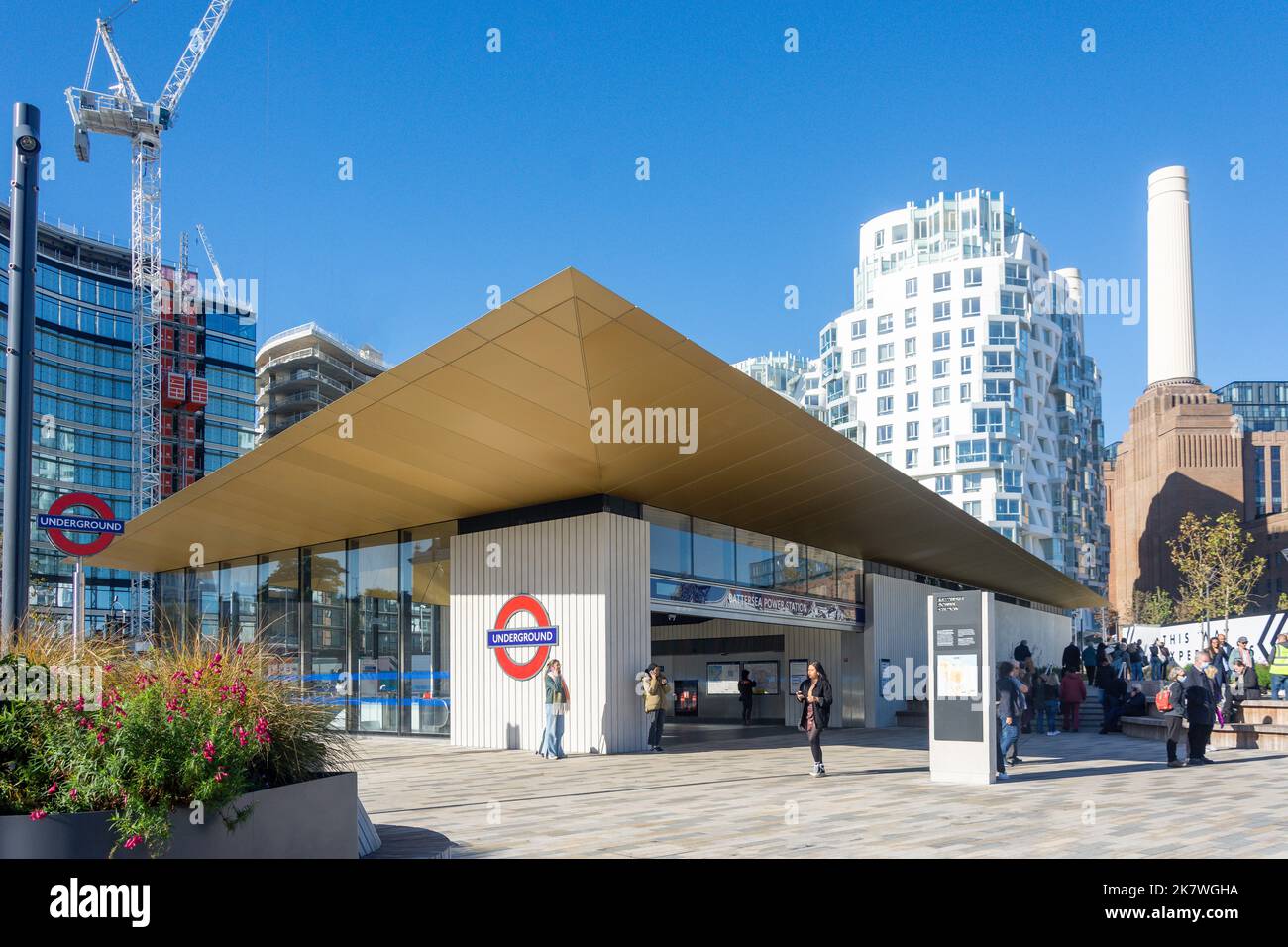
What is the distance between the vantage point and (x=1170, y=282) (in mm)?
106312

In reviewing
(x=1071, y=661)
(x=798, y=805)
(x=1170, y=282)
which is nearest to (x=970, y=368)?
(x=1170, y=282)

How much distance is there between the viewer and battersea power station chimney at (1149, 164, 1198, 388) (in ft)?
346

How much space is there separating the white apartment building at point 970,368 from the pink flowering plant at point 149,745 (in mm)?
79390

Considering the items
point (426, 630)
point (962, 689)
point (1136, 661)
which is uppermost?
point (426, 630)

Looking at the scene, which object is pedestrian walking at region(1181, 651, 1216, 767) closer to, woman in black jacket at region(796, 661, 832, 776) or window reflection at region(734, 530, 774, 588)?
woman in black jacket at region(796, 661, 832, 776)

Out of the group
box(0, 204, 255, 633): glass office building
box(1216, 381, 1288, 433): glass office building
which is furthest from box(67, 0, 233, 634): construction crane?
box(1216, 381, 1288, 433): glass office building

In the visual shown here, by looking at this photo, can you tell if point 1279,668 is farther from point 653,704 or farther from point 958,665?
point 653,704

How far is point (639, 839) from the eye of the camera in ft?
29.3

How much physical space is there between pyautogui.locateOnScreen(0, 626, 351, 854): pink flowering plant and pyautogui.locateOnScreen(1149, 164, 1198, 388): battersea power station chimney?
115 m

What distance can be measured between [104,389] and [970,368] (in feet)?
236

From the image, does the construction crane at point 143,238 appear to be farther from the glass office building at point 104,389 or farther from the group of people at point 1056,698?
the group of people at point 1056,698
